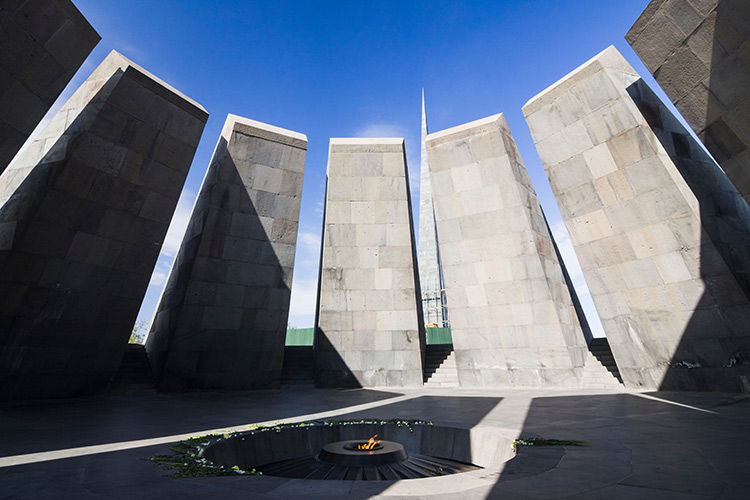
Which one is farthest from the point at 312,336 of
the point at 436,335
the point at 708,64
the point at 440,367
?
the point at 708,64

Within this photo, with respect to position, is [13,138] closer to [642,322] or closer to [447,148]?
[447,148]

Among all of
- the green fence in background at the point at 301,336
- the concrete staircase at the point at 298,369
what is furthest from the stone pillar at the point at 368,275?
the green fence in background at the point at 301,336

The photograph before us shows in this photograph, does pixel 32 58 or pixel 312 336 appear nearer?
pixel 32 58

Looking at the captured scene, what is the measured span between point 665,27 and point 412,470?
898 cm

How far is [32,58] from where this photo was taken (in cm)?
777

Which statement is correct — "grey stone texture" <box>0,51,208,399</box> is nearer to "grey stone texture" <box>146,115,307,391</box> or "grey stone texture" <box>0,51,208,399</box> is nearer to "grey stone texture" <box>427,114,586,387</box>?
"grey stone texture" <box>146,115,307,391</box>

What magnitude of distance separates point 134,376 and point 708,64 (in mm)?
18375

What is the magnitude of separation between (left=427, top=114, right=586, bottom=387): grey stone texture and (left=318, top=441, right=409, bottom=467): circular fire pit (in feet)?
34.4

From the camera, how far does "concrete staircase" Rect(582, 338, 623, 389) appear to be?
1478cm

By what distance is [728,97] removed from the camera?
23.1 ft

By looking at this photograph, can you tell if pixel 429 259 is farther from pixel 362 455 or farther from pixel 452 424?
pixel 362 455

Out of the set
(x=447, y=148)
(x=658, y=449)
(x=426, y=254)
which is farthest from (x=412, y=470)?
(x=426, y=254)

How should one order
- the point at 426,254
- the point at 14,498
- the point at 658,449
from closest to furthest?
the point at 14,498
the point at 658,449
the point at 426,254

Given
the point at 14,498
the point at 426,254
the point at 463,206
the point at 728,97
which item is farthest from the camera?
the point at 426,254
